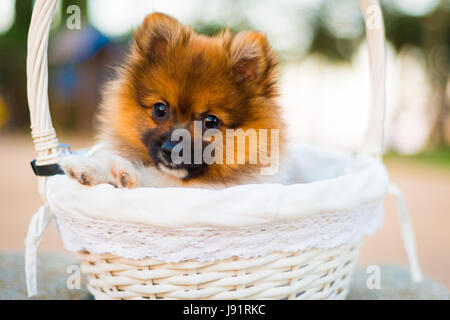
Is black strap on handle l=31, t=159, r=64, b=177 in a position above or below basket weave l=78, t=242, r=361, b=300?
above

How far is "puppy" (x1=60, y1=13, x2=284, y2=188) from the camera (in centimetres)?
209

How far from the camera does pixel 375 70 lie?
7.45 ft

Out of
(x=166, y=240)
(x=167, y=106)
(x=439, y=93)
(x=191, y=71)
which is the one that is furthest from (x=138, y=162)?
(x=439, y=93)

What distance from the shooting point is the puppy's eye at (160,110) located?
7.03ft

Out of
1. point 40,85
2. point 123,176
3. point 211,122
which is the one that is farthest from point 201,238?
point 40,85

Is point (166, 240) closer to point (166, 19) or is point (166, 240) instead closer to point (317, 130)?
point (166, 19)

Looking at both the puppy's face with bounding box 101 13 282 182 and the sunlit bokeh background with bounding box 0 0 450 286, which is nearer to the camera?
the puppy's face with bounding box 101 13 282 182

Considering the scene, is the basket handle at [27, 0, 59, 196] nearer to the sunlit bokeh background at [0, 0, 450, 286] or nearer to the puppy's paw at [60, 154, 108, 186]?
the puppy's paw at [60, 154, 108, 186]

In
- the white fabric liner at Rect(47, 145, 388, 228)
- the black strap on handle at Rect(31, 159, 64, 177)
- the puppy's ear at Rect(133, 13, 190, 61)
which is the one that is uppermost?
the puppy's ear at Rect(133, 13, 190, 61)

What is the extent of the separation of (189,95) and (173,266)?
0.85m

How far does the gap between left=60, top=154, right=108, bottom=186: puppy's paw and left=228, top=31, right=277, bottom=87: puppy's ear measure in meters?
0.88

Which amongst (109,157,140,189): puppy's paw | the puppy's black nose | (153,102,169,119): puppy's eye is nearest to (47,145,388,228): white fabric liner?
(109,157,140,189): puppy's paw

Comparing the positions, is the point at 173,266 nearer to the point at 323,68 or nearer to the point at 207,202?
the point at 207,202

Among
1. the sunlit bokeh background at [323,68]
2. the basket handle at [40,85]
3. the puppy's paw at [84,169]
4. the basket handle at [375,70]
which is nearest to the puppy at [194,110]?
the puppy's paw at [84,169]
